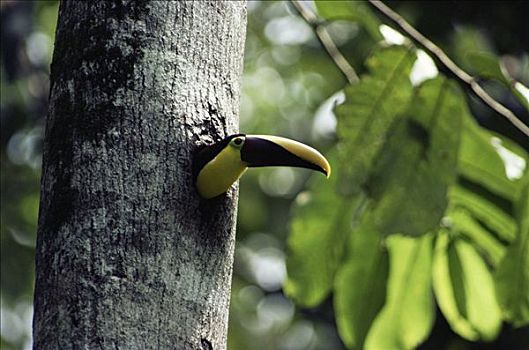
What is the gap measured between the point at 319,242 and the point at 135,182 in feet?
4.20

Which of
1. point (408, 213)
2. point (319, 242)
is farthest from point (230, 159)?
point (319, 242)

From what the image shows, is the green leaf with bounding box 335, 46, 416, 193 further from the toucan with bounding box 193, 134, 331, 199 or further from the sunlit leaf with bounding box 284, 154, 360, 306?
the toucan with bounding box 193, 134, 331, 199

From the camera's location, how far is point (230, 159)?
1.47 metres

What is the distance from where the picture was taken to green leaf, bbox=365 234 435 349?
266 cm

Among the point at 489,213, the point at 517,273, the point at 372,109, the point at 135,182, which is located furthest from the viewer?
the point at 489,213

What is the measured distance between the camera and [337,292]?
270 centimetres

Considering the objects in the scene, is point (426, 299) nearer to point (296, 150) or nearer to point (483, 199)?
point (483, 199)

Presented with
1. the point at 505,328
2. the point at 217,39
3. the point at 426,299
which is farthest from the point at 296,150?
the point at 505,328

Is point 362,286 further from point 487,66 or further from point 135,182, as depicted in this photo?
point 135,182

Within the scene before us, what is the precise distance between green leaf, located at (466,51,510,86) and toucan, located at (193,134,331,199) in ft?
2.68

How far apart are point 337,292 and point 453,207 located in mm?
356

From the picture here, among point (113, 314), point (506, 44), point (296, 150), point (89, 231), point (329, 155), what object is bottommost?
point (113, 314)

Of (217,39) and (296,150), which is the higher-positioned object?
(217,39)

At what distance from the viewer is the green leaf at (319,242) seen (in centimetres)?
264
